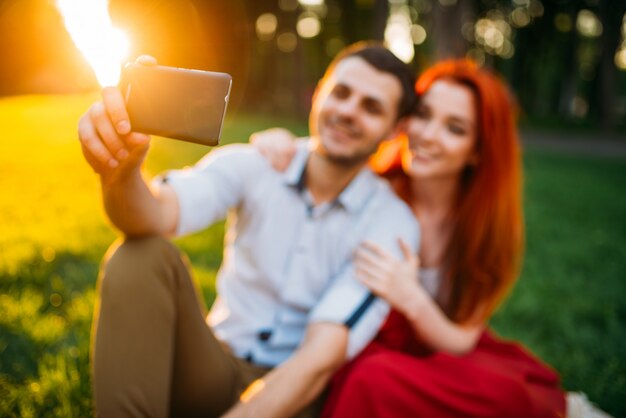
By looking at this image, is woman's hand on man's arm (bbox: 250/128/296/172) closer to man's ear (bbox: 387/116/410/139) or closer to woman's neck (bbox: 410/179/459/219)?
man's ear (bbox: 387/116/410/139)

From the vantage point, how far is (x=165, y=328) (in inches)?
73.0

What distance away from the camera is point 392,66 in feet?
8.39

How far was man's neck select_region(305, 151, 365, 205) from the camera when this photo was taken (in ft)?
8.30

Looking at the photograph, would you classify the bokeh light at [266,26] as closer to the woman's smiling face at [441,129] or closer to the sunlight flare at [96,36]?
the sunlight flare at [96,36]

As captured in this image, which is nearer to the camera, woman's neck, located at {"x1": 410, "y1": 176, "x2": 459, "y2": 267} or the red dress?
the red dress

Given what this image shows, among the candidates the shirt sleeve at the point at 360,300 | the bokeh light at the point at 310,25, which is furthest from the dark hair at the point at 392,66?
the bokeh light at the point at 310,25

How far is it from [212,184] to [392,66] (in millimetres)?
1034

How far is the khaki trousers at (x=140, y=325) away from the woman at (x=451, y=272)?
2.14 feet

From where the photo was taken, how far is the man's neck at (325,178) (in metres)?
2.53

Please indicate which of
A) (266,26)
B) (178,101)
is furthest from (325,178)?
(266,26)

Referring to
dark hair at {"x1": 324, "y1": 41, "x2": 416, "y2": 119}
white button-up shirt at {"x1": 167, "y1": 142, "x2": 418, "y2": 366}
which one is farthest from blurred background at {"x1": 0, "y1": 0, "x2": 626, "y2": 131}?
white button-up shirt at {"x1": 167, "y1": 142, "x2": 418, "y2": 366}

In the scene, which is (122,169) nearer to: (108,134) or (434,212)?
(108,134)

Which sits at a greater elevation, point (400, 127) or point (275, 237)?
point (400, 127)

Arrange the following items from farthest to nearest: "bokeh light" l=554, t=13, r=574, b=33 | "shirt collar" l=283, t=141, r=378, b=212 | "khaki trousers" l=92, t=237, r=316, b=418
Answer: "bokeh light" l=554, t=13, r=574, b=33, "shirt collar" l=283, t=141, r=378, b=212, "khaki trousers" l=92, t=237, r=316, b=418
